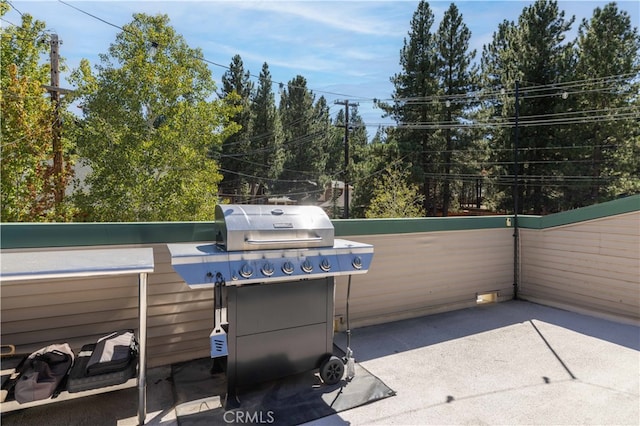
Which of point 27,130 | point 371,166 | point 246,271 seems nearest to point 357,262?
point 246,271

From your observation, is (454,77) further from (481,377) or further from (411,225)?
(481,377)

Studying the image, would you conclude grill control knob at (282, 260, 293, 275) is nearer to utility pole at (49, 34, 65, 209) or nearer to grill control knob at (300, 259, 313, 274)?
grill control knob at (300, 259, 313, 274)

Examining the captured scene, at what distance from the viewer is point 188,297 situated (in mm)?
3357

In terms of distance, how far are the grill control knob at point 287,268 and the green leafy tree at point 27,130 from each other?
720cm

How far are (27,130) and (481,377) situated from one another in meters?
8.79

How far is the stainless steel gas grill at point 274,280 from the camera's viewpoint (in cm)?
248

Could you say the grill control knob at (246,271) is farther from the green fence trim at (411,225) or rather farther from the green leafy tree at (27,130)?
the green leafy tree at (27,130)

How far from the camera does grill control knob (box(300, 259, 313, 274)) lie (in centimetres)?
264

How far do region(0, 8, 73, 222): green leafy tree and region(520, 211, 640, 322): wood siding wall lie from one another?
369 inches

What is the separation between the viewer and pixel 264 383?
295 centimetres

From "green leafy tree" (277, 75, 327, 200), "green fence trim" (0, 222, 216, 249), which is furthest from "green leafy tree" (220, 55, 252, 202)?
"green fence trim" (0, 222, 216, 249)

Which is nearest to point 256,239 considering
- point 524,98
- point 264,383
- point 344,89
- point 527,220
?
point 264,383

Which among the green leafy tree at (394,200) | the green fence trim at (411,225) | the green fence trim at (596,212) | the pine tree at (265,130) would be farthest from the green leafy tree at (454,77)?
the green fence trim at (411,225)

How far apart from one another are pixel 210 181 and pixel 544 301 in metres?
8.57
